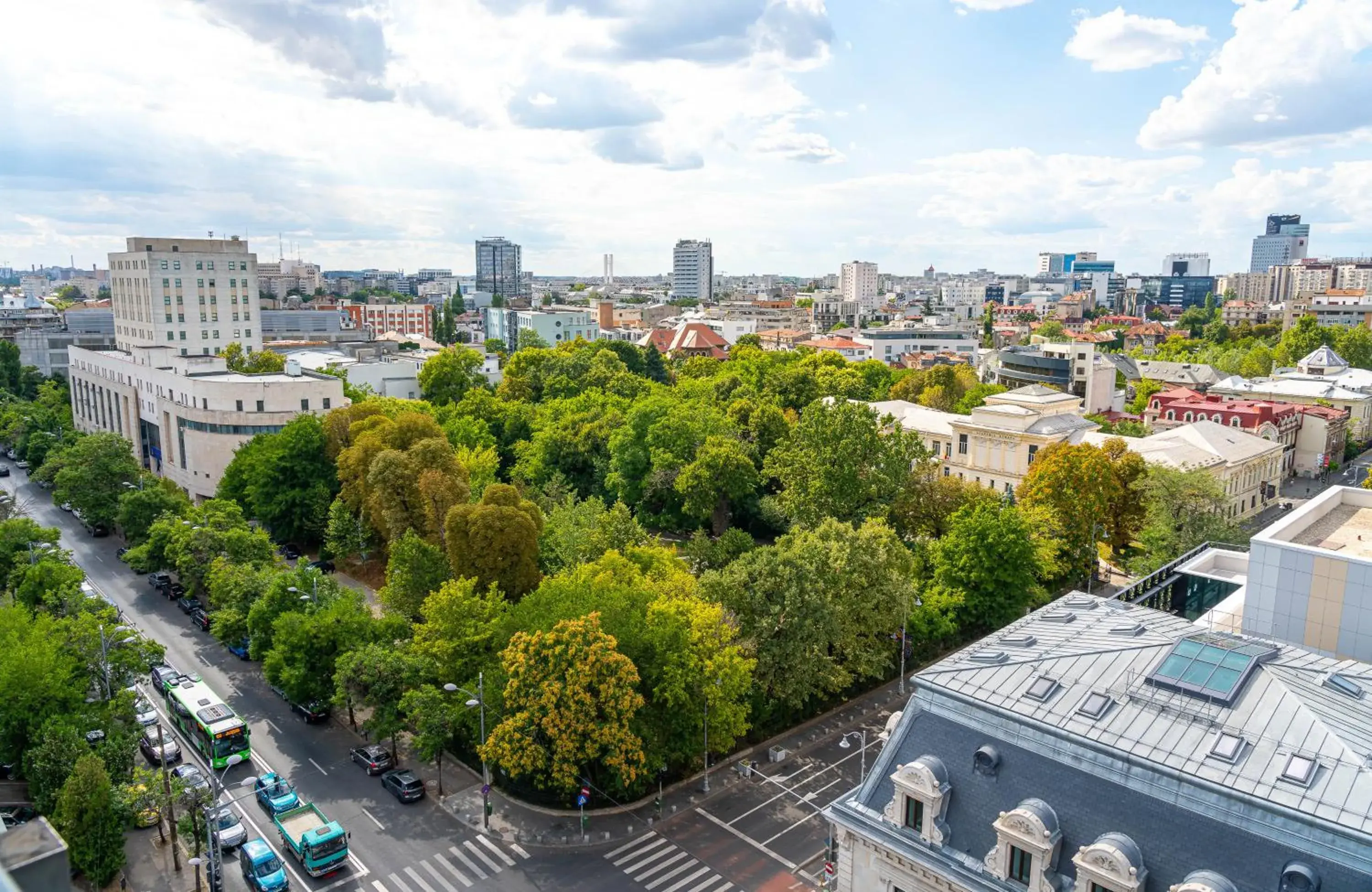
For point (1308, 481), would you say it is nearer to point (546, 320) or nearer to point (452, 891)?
point (452, 891)

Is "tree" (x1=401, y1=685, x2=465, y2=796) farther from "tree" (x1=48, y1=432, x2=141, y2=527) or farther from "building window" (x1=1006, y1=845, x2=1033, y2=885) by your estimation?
"tree" (x1=48, y1=432, x2=141, y2=527)

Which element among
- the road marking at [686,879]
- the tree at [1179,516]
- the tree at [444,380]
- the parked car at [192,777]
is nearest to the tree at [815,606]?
the road marking at [686,879]

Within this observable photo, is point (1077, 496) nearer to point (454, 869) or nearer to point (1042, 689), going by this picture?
point (1042, 689)

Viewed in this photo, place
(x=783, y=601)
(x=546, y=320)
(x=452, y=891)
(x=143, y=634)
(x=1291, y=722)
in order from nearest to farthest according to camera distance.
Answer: (x=1291, y=722)
(x=452, y=891)
(x=783, y=601)
(x=143, y=634)
(x=546, y=320)

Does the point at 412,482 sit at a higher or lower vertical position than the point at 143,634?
higher

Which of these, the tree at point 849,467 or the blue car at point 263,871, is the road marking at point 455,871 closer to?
the blue car at point 263,871

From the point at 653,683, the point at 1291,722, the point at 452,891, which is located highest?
the point at 1291,722

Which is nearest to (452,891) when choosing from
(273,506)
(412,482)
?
(412,482)
